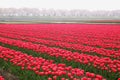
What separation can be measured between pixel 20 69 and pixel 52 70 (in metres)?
1.34

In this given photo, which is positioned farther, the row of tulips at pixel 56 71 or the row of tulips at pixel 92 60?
the row of tulips at pixel 92 60

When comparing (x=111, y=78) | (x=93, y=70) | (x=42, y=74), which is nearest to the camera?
(x=42, y=74)

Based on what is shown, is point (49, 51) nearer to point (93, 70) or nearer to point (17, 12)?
point (93, 70)

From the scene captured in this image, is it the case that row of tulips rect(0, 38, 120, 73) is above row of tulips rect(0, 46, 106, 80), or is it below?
below

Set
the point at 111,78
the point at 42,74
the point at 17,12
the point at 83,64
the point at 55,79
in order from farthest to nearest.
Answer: the point at 17,12, the point at 83,64, the point at 111,78, the point at 42,74, the point at 55,79

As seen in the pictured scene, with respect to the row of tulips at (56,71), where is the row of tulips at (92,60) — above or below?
below

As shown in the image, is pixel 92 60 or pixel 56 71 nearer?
pixel 56 71

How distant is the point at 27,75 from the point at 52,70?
0.79 metres

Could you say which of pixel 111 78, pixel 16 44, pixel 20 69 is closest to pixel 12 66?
pixel 20 69

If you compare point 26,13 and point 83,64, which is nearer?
point 83,64

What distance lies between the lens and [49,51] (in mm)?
11727

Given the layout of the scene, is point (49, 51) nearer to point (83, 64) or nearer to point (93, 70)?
point (83, 64)

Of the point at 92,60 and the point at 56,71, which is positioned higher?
the point at 56,71

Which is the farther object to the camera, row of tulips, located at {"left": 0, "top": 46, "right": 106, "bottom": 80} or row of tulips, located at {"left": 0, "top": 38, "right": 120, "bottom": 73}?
row of tulips, located at {"left": 0, "top": 38, "right": 120, "bottom": 73}
